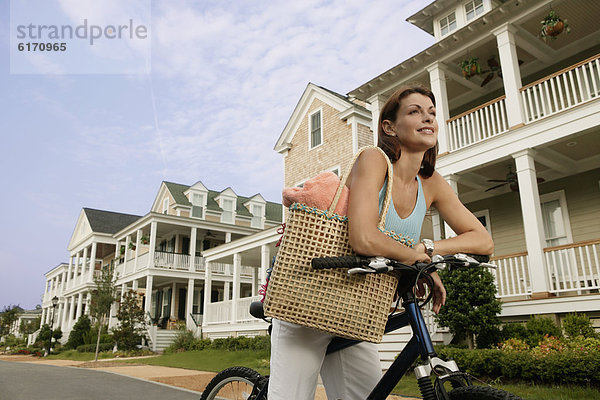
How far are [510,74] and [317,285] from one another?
10826 mm

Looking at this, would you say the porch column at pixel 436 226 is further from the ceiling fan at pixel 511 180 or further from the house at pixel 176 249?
the house at pixel 176 249

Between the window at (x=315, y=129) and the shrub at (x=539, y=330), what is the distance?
36.7 ft

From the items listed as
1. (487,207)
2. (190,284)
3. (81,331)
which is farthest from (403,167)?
(81,331)

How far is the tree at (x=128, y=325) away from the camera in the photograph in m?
21.2

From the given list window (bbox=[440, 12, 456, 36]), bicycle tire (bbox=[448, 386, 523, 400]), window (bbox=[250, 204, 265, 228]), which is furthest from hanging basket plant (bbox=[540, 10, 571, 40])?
window (bbox=[250, 204, 265, 228])

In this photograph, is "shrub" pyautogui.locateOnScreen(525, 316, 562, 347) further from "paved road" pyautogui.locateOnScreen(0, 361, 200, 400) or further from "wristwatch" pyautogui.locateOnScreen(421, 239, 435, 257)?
"wristwatch" pyautogui.locateOnScreen(421, 239, 435, 257)

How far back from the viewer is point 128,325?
21.5m

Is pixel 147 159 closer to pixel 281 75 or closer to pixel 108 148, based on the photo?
pixel 108 148

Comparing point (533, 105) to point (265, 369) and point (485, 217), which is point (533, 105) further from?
point (265, 369)

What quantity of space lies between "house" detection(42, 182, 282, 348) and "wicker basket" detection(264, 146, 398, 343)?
57.7ft

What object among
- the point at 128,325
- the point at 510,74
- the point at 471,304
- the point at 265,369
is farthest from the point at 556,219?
the point at 128,325

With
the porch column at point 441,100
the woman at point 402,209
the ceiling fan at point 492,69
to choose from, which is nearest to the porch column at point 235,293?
the porch column at point 441,100

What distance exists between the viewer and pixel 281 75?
1692 cm

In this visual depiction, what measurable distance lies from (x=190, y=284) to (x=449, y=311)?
19543 mm
